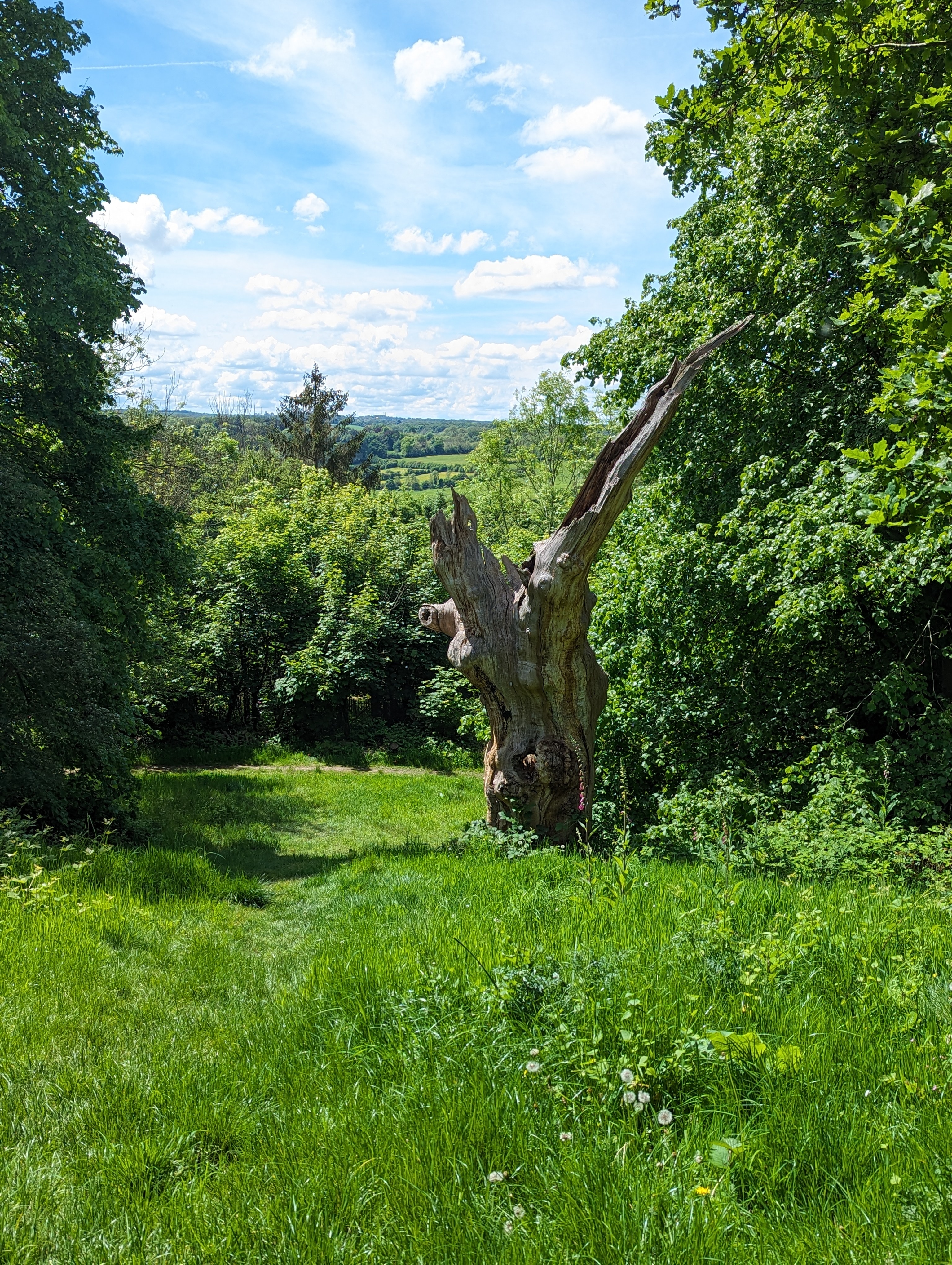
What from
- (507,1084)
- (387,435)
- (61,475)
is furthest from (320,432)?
(387,435)

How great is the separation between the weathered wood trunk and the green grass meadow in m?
2.66

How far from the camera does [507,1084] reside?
2.56 meters

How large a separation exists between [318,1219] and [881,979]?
2.36 meters

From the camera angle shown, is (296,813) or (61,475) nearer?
(61,475)

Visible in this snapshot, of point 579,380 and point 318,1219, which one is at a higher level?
point 579,380

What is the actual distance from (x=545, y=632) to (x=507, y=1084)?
492cm

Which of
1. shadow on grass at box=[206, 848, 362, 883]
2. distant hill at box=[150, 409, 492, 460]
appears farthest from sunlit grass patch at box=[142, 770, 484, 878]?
distant hill at box=[150, 409, 492, 460]

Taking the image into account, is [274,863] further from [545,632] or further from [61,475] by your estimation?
[61,475]

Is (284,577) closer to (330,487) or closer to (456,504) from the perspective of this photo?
(330,487)

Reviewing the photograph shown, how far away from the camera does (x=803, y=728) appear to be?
9234 mm

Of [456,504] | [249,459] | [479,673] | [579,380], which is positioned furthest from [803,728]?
[249,459]

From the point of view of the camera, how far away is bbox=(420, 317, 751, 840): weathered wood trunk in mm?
7023

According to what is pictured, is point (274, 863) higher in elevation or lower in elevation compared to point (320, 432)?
lower

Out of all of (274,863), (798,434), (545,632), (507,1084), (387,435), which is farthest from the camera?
(387,435)
